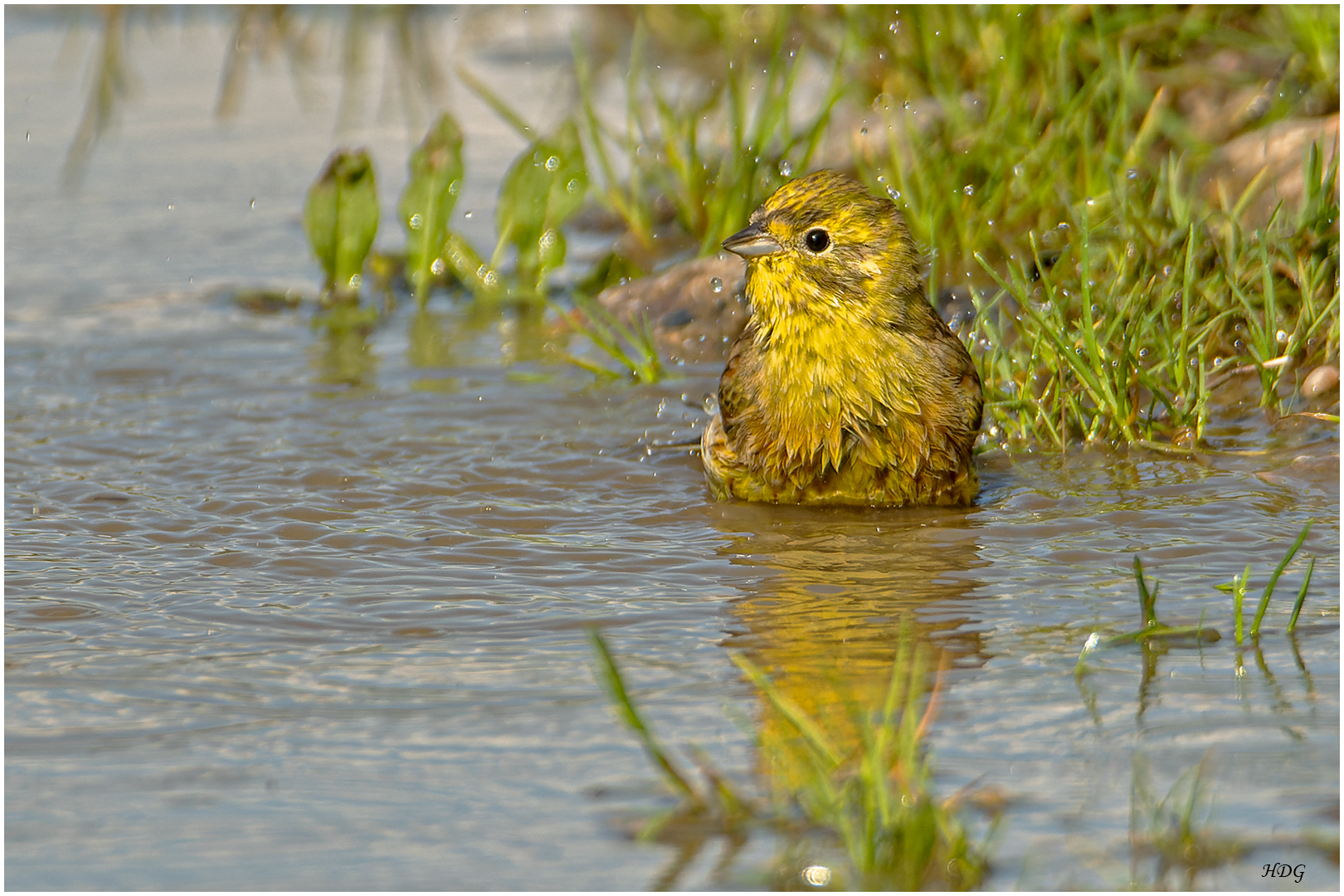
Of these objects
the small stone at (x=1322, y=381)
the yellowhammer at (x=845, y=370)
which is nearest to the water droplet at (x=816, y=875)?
the yellowhammer at (x=845, y=370)

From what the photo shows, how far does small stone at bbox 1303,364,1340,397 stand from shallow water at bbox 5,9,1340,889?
0.61 ft

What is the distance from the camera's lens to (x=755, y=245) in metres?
5.09

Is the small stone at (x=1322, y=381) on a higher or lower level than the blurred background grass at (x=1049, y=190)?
lower

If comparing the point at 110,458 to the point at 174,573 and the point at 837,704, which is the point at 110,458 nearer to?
the point at 174,573

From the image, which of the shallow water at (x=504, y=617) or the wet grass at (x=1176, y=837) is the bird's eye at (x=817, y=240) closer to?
the shallow water at (x=504, y=617)

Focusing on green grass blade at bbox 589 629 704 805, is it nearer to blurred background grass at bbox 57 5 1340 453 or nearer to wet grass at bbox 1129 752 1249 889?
wet grass at bbox 1129 752 1249 889

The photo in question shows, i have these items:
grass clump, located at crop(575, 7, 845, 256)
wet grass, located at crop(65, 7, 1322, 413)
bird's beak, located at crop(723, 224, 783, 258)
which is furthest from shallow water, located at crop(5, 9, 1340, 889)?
grass clump, located at crop(575, 7, 845, 256)

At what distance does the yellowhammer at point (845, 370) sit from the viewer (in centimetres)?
495

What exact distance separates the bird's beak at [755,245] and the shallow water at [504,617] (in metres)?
0.76

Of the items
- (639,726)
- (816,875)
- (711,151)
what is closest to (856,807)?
(816,875)

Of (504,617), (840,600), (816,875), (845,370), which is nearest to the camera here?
(816,875)

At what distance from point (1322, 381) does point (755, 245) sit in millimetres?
2037

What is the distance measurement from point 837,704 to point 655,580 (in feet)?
3.46

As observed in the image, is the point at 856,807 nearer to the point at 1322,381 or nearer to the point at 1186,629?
the point at 1186,629
